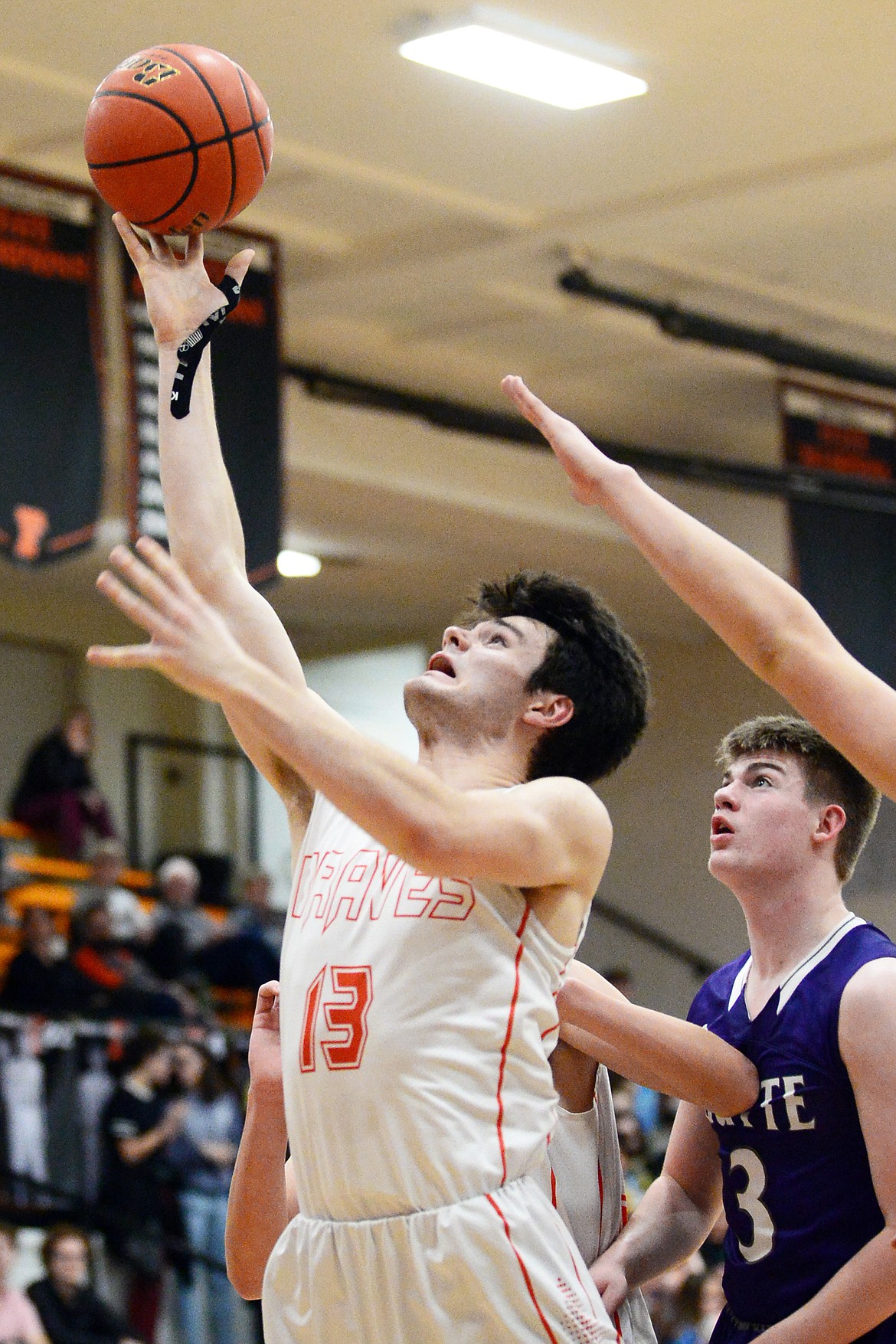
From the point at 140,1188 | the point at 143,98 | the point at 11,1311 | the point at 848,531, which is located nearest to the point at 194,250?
the point at 143,98

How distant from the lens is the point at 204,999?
41.1 ft

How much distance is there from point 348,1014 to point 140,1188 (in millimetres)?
7440

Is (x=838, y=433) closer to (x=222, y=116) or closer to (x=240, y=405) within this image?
(x=240, y=405)

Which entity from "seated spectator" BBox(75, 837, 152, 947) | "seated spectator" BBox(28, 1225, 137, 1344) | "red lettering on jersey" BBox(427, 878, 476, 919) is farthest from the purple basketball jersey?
"seated spectator" BBox(75, 837, 152, 947)

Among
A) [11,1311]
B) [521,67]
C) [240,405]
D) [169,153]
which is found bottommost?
[11,1311]

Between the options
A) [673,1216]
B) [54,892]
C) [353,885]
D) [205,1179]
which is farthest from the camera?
[54,892]

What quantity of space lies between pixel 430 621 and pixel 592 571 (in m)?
2.72

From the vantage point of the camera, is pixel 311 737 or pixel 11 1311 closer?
pixel 311 737

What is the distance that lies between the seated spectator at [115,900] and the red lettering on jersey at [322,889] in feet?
32.4

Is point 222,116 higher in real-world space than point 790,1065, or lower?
higher

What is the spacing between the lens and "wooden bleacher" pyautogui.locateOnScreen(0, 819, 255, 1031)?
42.4ft

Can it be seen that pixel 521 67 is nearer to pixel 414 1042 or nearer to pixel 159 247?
pixel 159 247

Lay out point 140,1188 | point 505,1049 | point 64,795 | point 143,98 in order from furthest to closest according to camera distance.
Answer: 1. point 64,795
2. point 140,1188
3. point 143,98
4. point 505,1049

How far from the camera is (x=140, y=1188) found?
32.1 feet
